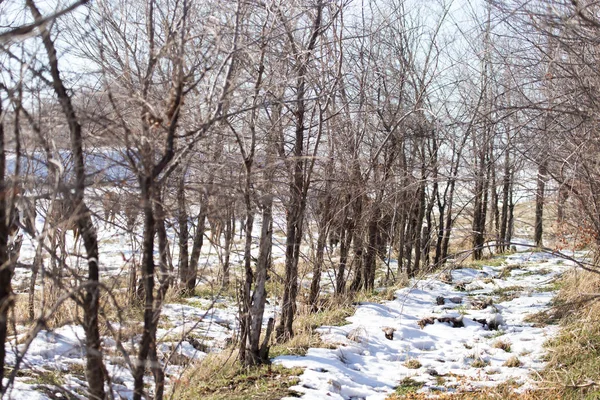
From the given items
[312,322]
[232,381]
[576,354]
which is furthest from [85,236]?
[576,354]

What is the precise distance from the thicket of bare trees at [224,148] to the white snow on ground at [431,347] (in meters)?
0.74

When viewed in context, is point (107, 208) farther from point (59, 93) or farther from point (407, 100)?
point (407, 100)

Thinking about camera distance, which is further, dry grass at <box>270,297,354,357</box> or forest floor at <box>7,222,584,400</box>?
dry grass at <box>270,297,354,357</box>

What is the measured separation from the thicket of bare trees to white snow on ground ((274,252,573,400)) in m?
0.74

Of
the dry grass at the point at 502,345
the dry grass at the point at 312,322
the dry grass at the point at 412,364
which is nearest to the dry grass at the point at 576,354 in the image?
the dry grass at the point at 502,345

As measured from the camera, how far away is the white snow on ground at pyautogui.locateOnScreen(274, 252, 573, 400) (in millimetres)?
5453

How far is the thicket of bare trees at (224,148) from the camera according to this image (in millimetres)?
2900

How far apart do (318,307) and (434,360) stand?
2.32m

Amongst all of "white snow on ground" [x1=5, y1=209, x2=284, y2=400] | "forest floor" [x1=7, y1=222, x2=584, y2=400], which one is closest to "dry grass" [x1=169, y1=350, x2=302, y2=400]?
"forest floor" [x1=7, y1=222, x2=584, y2=400]

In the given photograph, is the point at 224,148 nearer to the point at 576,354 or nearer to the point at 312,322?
the point at 312,322

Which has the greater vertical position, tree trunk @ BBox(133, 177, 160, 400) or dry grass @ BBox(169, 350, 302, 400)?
tree trunk @ BBox(133, 177, 160, 400)

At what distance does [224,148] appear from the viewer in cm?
616

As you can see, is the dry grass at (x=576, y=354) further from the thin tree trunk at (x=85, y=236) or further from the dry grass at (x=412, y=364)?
the thin tree trunk at (x=85, y=236)

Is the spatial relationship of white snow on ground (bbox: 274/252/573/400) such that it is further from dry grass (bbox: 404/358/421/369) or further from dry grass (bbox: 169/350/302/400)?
dry grass (bbox: 169/350/302/400)
